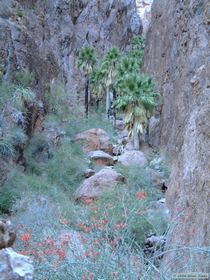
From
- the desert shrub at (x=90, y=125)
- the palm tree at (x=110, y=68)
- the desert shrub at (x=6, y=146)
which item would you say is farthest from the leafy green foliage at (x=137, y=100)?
the desert shrub at (x=6, y=146)

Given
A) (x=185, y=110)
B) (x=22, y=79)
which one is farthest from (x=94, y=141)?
(x=22, y=79)

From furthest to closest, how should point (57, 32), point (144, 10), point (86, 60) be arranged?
point (144, 10)
point (57, 32)
point (86, 60)

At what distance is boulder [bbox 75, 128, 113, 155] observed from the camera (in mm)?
33812

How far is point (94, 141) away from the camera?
3450 cm

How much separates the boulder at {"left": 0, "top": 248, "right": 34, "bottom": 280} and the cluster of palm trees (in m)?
31.0

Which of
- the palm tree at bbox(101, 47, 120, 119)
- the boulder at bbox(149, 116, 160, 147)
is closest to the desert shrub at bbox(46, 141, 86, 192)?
the boulder at bbox(149, 116, 160, 147)

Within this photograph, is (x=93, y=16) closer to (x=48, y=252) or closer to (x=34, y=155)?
(x=34, y=155)

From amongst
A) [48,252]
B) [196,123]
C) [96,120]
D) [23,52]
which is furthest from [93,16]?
[48,252]

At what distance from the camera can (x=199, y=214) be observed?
29.5ft

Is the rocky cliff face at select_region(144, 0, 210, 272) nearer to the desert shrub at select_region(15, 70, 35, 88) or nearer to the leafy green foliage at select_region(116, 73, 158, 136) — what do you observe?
the leafy green foliage at select_region(116, 73, 158, 136)

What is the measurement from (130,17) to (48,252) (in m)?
58.8

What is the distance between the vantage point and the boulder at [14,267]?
11.8 feet

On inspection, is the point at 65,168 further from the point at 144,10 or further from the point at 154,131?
the point at 144,10

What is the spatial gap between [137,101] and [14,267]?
31.8 metres
